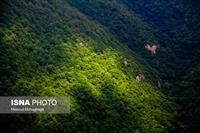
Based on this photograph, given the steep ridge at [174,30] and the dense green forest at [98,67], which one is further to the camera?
the steep ridge at [174,30]

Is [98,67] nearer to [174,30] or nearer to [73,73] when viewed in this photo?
[73,73]

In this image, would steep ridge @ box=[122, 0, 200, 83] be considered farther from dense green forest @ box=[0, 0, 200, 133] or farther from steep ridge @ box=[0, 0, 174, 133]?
steep ridge @ box=[0, 0, 174, 133]

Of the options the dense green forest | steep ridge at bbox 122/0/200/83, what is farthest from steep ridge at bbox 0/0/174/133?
steep ridge at bbox 122/0/200/83

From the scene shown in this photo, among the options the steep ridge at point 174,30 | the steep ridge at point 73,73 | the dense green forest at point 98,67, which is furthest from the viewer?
the steep ridge at point 174,30

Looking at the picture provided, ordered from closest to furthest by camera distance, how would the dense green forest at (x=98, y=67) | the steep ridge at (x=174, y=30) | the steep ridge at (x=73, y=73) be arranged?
1. the steep ridge at (x=73, y=73)
2. the dense green forest at (x=98, y=67)
3. the steep ridge at (x=174, y=30)

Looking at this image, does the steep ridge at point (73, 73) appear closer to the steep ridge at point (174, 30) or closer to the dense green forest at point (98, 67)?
the dense green forest at point (98, 67)

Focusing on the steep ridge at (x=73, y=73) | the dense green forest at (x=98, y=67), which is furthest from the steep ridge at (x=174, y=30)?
the steep ridge at (x=73, y=73)

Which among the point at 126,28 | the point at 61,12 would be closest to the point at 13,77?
the point at 61,12
